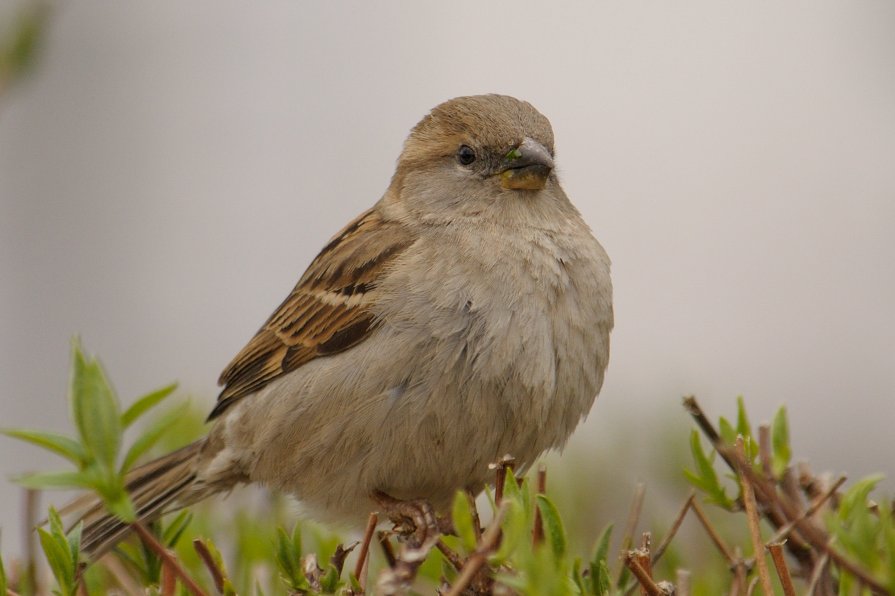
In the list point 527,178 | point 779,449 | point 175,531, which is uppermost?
point 527,178

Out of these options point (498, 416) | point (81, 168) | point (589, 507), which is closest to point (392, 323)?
point (498, 416)

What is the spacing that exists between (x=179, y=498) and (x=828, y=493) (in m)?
2.14

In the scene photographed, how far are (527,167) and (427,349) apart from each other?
2.18ft

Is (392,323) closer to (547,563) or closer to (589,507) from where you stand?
(589,507)

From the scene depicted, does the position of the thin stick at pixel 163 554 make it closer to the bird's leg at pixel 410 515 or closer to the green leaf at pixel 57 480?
the green leaf at pixel 57 480

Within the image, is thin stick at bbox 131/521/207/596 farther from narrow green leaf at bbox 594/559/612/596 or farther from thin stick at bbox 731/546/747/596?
thin stick at bbox 731/546/747/596

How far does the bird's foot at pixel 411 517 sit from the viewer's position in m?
2.38

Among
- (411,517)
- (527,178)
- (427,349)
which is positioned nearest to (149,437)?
(411,517)

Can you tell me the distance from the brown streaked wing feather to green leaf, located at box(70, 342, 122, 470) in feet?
4.89

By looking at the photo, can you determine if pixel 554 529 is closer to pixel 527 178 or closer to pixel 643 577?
pixel 643 577

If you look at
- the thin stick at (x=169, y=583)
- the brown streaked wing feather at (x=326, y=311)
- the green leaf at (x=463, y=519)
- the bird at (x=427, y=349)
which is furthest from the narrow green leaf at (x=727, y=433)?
the brown streaked wing feather at (x=326, y=311)

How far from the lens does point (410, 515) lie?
281 centimetres

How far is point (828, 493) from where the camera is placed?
75.9 inches

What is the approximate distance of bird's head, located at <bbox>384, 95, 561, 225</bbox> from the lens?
3.34 m
